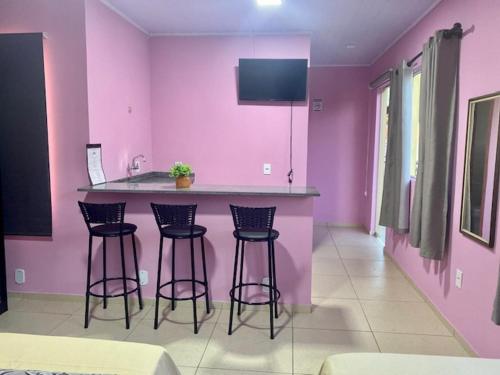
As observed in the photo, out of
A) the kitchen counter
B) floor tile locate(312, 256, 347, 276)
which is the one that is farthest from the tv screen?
floor tile locate(312, 256, 347, 276)

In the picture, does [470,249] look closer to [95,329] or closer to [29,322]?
[95,329]

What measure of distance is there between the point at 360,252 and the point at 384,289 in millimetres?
1222

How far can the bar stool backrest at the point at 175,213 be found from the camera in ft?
9.08

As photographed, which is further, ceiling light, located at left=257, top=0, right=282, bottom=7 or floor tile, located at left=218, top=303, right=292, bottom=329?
ceiling light, located at left=257, top=0, right=282, bottom=7

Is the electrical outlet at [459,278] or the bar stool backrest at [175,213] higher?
the bar stool backrest at [175,213]

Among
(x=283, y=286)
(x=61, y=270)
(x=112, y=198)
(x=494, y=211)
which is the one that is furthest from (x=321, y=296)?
(x=61, y=270)

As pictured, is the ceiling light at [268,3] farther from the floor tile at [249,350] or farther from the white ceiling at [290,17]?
the floor tile at [249,350]

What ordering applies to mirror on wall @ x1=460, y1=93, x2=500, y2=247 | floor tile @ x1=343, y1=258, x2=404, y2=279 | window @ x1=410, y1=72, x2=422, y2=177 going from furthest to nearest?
floor tile @ x1=343, y1=258, x2=404, y2=279, window @ x1=410, y1=72, x2=422, y2=177, mirror on wall @ x1=460, y1=93, x2=500, y2=247

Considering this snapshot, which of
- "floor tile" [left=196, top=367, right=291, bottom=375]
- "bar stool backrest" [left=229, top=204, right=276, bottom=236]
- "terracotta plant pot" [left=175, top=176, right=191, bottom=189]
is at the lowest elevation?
"floor tile" [left=196, top=367, right=291, bottom=375]

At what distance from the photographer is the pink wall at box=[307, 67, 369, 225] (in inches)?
235

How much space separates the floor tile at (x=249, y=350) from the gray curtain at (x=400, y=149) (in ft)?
5.76

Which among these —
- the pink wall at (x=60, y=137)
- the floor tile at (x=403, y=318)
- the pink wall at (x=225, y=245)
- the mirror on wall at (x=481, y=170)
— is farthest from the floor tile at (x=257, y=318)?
the mirror on wall at (x=481, y=170)

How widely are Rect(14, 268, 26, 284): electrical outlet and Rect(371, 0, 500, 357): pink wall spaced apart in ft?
11.4

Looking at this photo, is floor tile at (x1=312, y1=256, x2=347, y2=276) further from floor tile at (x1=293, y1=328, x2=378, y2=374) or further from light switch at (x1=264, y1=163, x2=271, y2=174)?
floor tile at (x1=293, y1=328, x2=378, y2=374)
